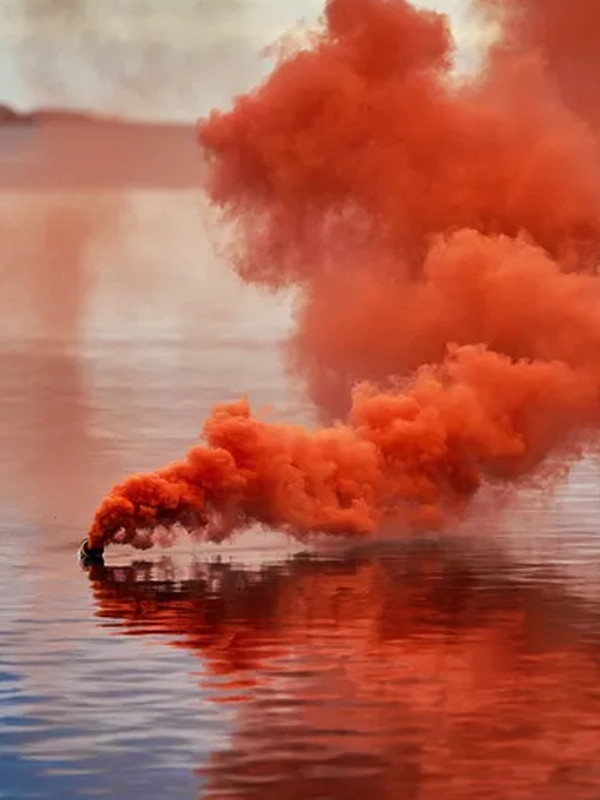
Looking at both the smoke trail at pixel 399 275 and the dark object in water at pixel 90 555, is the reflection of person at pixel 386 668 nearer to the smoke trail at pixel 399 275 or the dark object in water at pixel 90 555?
the dark object in water at pixel 90 555

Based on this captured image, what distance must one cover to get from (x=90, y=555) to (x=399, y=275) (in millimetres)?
28571

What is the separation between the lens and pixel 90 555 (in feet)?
405

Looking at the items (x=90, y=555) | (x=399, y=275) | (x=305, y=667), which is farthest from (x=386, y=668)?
(x=399, y=275)

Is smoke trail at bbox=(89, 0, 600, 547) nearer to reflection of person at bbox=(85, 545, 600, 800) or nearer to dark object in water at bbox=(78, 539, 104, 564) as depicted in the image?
dark object in water at bbox=(78, 539, 104, 564)

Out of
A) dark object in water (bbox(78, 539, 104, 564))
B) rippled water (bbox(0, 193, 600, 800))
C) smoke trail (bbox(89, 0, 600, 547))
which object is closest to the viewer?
rippled water (bbox(0, 193, 600, 800))

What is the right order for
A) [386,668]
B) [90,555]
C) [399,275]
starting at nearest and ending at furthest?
[386,668] → [90,555] → [399,275]

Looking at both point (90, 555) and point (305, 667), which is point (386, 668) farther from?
point (90, 555)

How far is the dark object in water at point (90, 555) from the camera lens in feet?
402

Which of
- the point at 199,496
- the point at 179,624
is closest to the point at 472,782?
the point at 179,624

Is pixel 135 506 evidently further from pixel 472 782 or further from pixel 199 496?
pixel 472 782

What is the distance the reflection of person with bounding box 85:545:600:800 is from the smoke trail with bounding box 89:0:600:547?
4980 millimetres

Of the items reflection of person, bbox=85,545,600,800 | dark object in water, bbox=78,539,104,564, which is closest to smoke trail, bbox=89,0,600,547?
dark object in water, bbox=78,539,104,564

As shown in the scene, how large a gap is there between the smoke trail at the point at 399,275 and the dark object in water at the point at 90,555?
1.52m

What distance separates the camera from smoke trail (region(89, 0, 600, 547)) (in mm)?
125312
